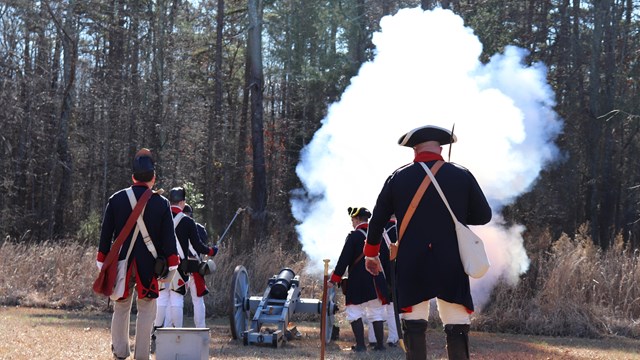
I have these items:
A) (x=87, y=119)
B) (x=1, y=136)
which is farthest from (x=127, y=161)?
(x=1, y=136)

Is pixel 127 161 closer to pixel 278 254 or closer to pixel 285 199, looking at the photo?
pixel 285 199

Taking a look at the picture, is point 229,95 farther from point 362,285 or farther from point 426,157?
point 426,157

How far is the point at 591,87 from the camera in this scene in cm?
2539

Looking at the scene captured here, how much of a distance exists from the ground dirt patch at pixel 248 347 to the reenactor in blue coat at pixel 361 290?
29cm

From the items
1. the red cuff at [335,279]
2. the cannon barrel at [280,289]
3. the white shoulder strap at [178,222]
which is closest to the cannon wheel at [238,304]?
the cannon barrel at [280,289]

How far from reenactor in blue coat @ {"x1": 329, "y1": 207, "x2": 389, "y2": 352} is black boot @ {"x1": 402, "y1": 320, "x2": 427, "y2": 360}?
3.98 m

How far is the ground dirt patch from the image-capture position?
29.4 feet

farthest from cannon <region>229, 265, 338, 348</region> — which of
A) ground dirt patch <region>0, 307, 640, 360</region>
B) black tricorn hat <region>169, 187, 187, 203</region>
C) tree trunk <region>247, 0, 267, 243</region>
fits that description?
tree trunk <region>247, 0, 267, 243</region>

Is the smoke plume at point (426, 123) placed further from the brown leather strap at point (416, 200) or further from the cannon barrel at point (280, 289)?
the brown leather strap at point (416, 200)

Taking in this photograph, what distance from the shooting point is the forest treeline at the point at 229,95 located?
25812 mm

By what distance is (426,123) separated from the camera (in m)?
13.7

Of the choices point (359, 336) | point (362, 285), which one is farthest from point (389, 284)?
point (359, 336)

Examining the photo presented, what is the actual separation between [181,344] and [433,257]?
2.34 metres

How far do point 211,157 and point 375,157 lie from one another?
1705cm
